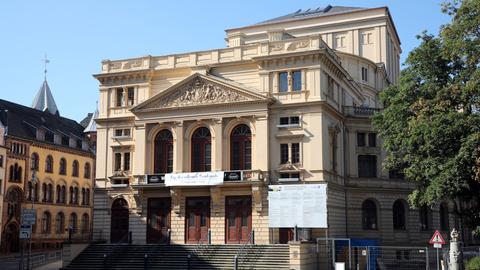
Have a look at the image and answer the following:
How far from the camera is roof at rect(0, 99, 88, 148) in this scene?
230ft

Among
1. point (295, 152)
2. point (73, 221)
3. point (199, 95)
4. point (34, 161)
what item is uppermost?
point (199, 95)

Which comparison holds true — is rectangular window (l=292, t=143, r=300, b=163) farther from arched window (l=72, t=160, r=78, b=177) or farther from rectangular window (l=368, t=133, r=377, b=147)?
arched window (l=72, t=160, r=78, b=177)

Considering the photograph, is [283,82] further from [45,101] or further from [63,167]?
[45,101]

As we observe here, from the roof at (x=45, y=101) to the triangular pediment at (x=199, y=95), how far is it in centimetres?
5250

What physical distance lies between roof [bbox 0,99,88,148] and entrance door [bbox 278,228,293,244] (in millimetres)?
37688

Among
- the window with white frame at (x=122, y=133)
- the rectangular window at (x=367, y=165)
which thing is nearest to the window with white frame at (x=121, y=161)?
the window with white frame at (x=122, y=133)

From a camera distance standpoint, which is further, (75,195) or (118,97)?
(75,195)

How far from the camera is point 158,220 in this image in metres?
49.0

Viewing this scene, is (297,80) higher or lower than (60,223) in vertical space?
higher

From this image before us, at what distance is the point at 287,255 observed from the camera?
40531 millimetres

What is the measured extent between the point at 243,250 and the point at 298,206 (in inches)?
194

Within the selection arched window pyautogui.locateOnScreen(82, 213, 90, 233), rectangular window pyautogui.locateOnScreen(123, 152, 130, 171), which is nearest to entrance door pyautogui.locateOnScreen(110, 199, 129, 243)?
rectangular window pyautogui.locateOnScreen(123, 152, 130, 171)

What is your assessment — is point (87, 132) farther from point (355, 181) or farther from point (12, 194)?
point (355, 181)

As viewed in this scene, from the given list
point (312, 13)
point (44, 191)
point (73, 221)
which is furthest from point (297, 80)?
point (73, 221)
